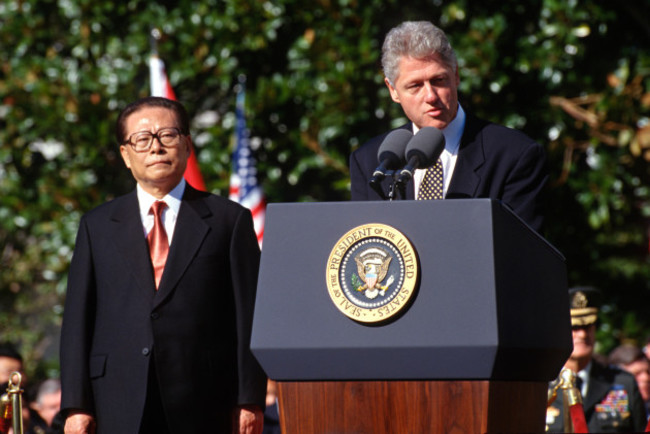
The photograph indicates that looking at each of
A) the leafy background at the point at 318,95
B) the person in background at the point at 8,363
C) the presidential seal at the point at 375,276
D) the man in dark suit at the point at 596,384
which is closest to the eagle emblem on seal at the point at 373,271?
the presidential seal at the point at 375,276

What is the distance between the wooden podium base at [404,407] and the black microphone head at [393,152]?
617 mm

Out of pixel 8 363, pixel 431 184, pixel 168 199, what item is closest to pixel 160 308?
pixel 168 199

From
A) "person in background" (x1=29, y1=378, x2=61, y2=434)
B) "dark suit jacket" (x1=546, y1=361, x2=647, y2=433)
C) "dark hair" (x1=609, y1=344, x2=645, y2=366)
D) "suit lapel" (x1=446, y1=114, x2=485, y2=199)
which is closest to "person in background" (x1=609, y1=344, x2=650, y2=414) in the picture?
"dark hair" (x1=609, y1=344, x2=645, y2=366)

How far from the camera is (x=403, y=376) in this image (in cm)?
285

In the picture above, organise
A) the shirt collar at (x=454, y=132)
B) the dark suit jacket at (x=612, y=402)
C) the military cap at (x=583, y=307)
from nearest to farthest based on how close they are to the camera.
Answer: the shirt collar at (x=454, y=132), the military cap at (x=583, y=307), the dark suit jacket at (x=612, y=402)

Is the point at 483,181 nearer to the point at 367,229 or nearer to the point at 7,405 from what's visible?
the point at 367,229

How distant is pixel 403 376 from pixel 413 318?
14 cm

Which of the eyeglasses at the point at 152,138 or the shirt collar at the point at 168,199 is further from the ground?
the eyeglasses at the point at 152,138

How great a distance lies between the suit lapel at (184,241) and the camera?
391 cm

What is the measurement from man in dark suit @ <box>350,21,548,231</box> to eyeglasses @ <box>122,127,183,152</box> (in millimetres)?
702

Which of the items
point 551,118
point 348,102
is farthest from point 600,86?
point 348,102

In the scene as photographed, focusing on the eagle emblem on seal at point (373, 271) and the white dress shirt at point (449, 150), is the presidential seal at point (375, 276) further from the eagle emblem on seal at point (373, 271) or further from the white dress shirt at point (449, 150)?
the white dress shirt at point (449, 150)

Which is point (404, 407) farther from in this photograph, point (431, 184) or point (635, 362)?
point (635, 362)

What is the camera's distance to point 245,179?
8.23 metres
